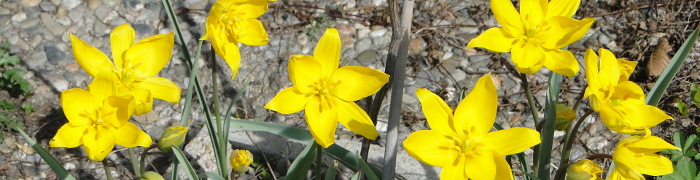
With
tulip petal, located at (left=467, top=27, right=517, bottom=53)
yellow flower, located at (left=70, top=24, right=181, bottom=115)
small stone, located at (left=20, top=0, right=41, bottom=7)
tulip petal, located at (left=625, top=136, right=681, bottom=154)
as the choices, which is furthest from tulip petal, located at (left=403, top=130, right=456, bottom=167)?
small stone, located at (left=20, top=0, right=41, bottom=7)

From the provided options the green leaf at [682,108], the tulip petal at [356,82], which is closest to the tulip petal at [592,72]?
the tulip petal at [356,82]

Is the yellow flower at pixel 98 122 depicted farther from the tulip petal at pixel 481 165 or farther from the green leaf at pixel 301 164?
the tulip petal at pixel 481 165

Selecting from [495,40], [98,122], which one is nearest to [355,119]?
[495,40]

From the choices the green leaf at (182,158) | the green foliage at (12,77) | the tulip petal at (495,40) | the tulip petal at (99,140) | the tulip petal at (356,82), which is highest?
the tulip petal at (495,40)

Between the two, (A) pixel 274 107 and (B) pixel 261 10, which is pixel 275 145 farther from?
(A) pixel 274 107

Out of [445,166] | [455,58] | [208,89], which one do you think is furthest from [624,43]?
[445,166]

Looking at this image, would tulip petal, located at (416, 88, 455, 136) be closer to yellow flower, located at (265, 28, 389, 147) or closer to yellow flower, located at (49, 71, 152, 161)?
yellow flower, located at (265, 28, 389, 147)
